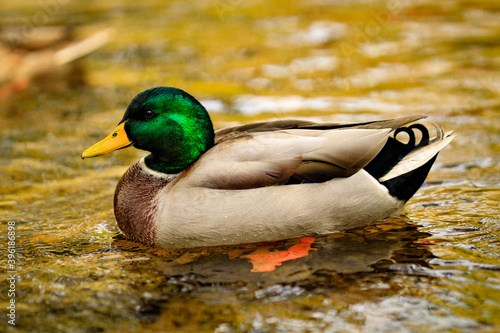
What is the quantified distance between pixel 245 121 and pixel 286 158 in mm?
3681

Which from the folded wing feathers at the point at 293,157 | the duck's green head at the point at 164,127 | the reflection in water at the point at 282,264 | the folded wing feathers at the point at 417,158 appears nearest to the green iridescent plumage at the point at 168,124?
the duck's green head at the point at 164,127

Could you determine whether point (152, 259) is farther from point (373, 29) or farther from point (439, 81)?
point (373, 29)

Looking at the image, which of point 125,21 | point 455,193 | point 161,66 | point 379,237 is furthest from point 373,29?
point 379,237

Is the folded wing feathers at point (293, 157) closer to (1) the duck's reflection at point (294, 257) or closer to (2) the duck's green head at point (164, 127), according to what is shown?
(2) the duck's green head at point (164, 127)

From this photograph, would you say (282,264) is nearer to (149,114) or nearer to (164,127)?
(164,127)

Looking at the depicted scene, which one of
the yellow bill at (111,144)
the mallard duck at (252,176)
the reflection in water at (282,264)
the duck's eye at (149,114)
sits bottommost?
the reflection in water at (282,264)

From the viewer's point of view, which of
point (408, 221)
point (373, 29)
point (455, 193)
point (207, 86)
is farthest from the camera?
point (373, 29)

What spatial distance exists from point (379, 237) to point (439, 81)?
5.18m

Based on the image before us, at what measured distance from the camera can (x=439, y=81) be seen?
30.9 feet

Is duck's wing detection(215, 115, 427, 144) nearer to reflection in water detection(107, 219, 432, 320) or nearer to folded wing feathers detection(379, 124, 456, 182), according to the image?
folded wing feathers detection(379, 124, 456, 182)

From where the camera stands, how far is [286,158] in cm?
457

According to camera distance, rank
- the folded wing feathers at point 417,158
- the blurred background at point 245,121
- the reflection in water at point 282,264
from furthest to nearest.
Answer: the folded wing feathers at point 417,158, the reflection in water at point 282,264, the blurred background at point 245,121

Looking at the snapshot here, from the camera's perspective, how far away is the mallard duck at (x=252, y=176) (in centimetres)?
454

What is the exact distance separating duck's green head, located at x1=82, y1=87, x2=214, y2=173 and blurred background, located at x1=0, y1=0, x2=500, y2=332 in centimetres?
79
